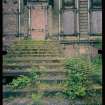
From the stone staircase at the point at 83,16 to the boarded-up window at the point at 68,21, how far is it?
0.54 feet

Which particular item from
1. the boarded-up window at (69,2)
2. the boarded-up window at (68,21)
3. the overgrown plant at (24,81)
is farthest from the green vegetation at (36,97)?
the boarded-up window at (69,2)

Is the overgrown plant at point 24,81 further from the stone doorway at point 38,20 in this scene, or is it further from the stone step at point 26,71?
the stone doorway at point 38,20

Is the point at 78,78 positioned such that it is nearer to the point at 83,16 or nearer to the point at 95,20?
the point at 95,20

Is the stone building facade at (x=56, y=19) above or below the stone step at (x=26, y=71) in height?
above

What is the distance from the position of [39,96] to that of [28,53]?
1125 mm

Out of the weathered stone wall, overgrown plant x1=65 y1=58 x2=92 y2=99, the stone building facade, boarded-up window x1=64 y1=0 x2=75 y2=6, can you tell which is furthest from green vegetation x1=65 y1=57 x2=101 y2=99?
boarded-up window x1=64 y1=0 x2=75 y2=6

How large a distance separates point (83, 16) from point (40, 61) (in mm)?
1626

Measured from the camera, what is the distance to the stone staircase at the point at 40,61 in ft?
12.7

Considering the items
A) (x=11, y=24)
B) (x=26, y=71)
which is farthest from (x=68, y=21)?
(x=26, y=71)

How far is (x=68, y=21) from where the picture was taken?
18.7 feet

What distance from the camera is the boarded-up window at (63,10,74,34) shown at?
18.6 ft

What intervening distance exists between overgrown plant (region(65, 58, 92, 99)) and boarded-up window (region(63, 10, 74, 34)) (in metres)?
1.47

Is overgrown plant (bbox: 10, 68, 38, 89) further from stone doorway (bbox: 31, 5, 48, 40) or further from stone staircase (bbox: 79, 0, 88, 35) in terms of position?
stone staircase (bbox: 79, 0, 88, 35)

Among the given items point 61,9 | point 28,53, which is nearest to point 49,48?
point 28,53
